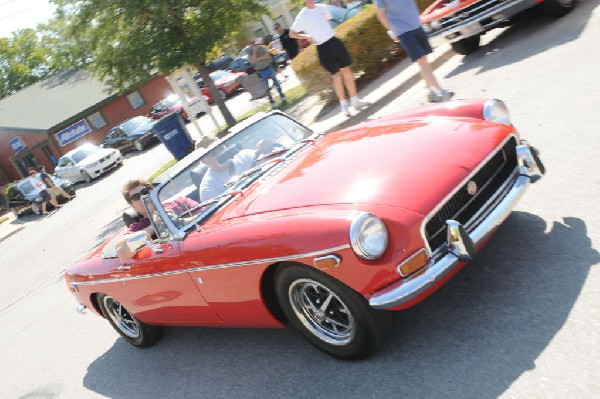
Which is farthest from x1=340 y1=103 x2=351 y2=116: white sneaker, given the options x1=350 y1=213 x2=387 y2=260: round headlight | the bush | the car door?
x1=350 y1=213 x2=387 y2=260: round headlight

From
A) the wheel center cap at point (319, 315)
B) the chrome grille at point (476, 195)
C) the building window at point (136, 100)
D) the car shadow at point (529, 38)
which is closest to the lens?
the chrome grille at point (476, 195)

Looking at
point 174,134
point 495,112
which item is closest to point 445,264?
point 495,112

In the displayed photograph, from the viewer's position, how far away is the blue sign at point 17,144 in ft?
137

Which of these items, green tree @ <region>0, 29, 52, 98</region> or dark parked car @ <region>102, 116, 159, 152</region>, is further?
green tree @ <region>0, 29, 52, 98</region>

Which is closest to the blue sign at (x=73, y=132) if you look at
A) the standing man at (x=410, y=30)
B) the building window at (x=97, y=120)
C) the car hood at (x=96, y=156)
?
the building window at (x=97, y=120)

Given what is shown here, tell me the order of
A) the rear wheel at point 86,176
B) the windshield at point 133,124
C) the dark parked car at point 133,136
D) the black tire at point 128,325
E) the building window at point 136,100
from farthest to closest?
the building window at point 136,100 → the windshield at point 133,124 → the dark parked car at point 133,136 → the rear wheel at point 86,176 → the black tire at point 128,325

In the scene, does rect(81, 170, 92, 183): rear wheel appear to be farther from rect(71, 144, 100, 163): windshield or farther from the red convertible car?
the red convertible car

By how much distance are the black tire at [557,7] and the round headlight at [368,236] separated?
25.2 ft

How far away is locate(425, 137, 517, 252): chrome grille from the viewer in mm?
3406

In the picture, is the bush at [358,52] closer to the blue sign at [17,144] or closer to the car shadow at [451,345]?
the car shadow at [451,345]

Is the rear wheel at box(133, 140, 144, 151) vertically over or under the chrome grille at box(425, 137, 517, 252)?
over

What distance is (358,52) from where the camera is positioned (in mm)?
11812

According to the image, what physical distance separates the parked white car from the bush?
16432mm

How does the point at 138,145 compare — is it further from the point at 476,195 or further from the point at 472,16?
the point at 476,195
